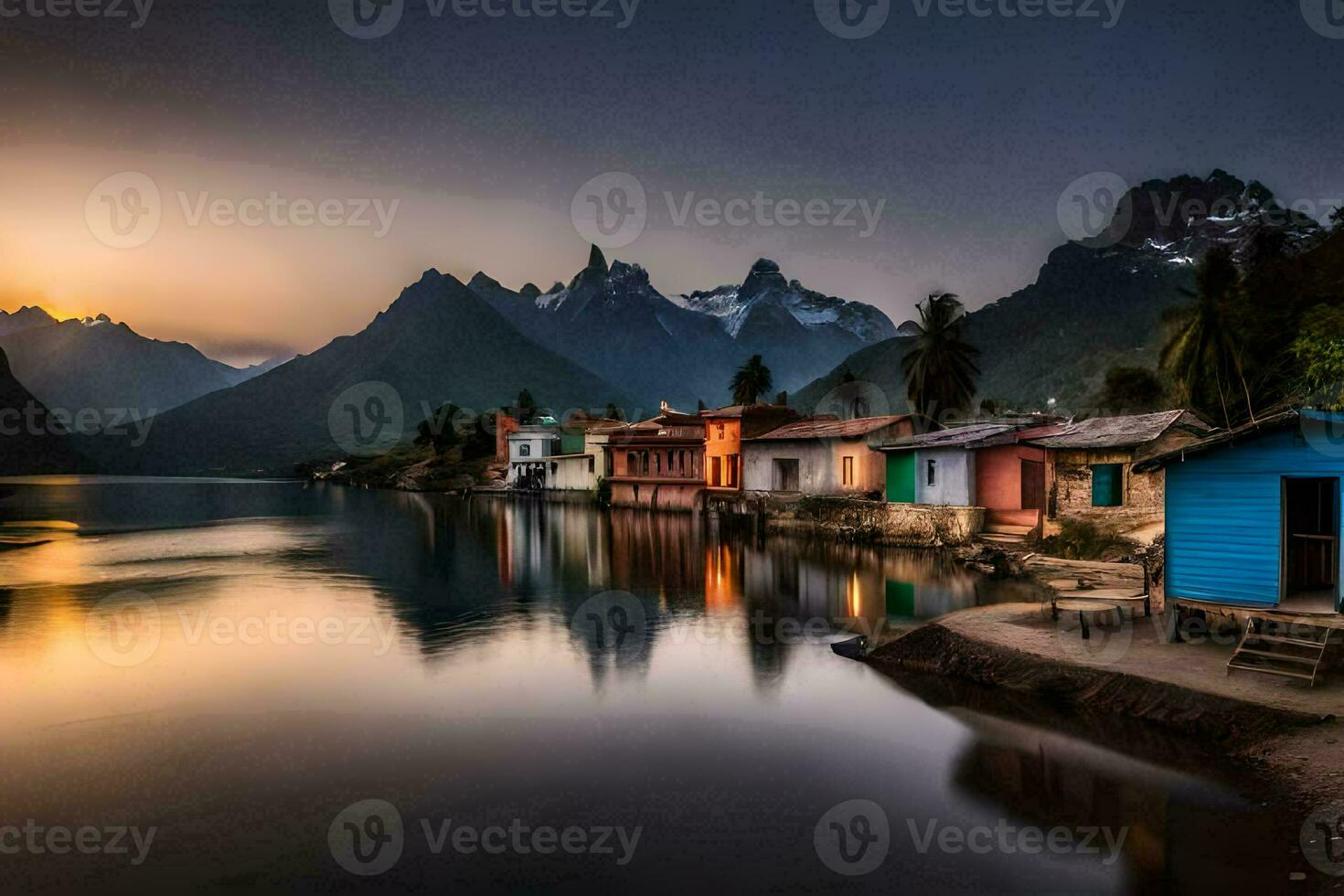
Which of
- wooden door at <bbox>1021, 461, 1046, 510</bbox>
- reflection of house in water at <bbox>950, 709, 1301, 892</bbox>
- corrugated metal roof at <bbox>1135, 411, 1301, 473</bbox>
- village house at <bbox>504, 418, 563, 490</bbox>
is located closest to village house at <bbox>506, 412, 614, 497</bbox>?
village house at <bbox>504, 418, 563, 490</bbox>

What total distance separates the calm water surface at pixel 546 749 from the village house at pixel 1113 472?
594 cm

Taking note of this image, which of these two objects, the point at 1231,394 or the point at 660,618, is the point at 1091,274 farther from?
the point at 660,618

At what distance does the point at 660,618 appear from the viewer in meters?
27.1

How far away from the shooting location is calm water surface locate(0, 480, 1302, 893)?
10414 millimetres

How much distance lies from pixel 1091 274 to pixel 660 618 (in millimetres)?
148406

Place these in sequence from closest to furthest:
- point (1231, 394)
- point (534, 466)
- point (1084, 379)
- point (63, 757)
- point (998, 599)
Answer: point (63, 757), point (998, 599), point (1231, 394), point (534, 466), point (1084, 379)

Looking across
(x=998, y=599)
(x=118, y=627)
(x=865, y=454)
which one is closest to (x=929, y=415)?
(x=865, y=454)
